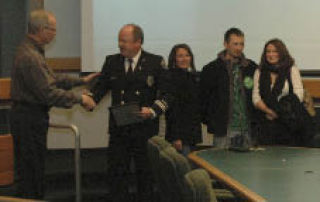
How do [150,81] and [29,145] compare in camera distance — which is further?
[150,81]

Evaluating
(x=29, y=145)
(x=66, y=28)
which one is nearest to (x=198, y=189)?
(x=29, y=145)

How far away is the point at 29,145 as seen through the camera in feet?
13.7

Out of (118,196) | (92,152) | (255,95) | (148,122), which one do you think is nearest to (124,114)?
(148,122)

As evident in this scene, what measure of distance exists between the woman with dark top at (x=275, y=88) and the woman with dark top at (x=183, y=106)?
1.67ft

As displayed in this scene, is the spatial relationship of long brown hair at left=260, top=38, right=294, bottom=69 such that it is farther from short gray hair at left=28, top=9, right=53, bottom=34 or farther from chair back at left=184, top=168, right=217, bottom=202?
chair back at left=184, top=168, right=217, bottom=202

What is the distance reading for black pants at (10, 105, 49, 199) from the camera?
4.17 m

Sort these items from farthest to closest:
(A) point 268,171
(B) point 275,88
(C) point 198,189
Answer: (B) point 275,88, (A) point 268,171, (C) point 198,189

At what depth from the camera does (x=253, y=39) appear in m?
6.61

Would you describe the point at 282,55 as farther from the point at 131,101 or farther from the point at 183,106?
the point at 131,101

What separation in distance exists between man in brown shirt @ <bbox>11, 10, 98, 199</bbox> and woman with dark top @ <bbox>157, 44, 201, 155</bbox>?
125 centimetres

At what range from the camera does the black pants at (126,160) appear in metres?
4.80

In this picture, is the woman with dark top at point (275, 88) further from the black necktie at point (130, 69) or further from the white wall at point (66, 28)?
the white wall at point (66, 28)

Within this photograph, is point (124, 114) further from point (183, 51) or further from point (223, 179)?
point (223, 179)

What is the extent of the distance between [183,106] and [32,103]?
4.77 feet
